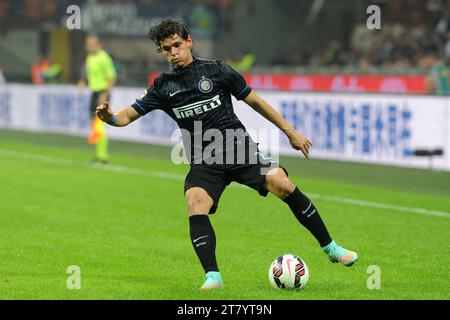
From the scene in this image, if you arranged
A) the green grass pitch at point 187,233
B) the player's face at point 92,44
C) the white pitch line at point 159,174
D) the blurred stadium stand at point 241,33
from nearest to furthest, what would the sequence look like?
the green grass pitch at point 187,233 → the white pitch line at point 159,174 → the player's face at point 92,44 → the blurred stadium stand at point 241,33

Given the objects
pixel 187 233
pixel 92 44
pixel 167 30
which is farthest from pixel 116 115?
pixel 92 44

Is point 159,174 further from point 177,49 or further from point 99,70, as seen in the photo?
point 177,49

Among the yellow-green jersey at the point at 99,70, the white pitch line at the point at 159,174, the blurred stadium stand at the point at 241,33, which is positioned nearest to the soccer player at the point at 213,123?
the white pitch line at the point at 159,174

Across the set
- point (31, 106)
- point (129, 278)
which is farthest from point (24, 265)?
point (31, 106)

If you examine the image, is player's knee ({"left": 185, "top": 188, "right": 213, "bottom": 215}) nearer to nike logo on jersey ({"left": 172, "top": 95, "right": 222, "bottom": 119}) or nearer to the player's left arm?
nike logo on jersey ({"left": 172, "top": 95, "right": 222, "bottom": 119})

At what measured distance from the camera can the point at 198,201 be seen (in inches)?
308

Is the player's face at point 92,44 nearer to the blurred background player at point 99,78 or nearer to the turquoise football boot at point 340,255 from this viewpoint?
the blurred background player at point 99,78

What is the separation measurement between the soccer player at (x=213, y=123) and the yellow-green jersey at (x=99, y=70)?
11.0m

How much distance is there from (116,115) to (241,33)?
28.8 m

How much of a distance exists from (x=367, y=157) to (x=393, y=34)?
13793 millimetres

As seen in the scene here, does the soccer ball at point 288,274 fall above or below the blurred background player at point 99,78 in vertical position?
below

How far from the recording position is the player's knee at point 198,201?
7.78 meters
